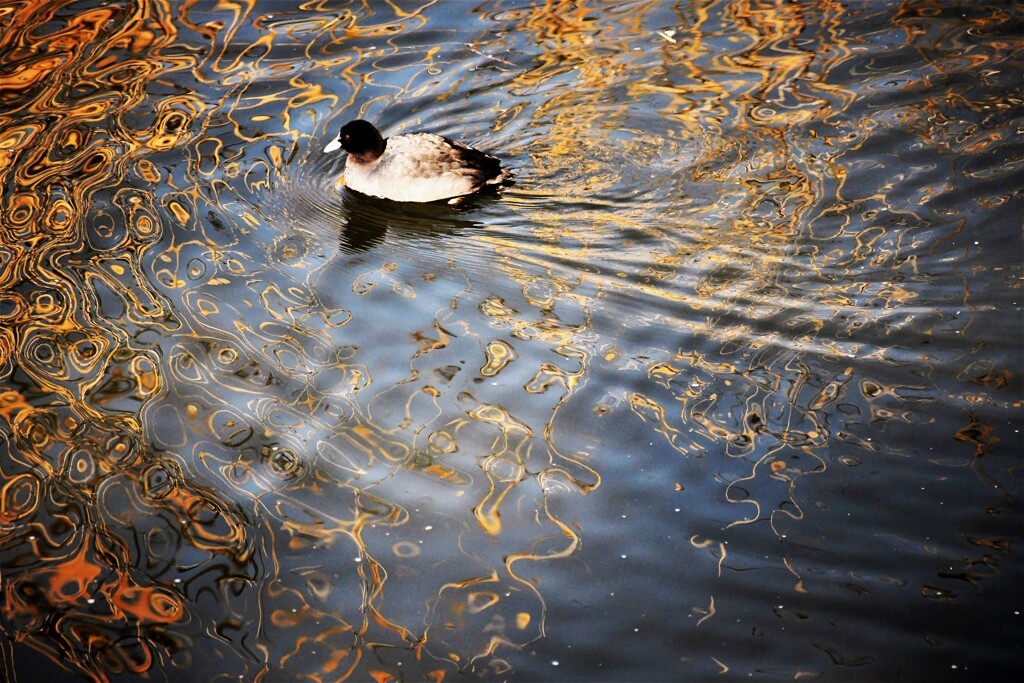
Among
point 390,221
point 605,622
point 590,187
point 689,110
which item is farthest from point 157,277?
point 689,110

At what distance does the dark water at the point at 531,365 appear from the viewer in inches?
134

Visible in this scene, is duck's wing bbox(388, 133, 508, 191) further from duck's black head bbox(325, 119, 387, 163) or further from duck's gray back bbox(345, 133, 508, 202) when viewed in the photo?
duck's black head bbox(325, 119, 387, 163)

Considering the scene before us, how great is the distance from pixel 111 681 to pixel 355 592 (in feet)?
3.02

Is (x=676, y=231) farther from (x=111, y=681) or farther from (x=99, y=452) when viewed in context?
(x=111, y=681)

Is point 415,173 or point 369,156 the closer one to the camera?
point 415,173

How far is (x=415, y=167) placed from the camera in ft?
19.4

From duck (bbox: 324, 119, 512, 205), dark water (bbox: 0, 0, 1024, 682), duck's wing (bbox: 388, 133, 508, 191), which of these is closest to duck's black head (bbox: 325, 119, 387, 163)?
duck (bbox: 324, 119, 512, 205)

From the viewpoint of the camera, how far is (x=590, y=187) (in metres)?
5.88

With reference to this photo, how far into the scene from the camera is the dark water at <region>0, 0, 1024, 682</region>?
3.39 meters

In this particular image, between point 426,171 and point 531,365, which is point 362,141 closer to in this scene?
point 426,171

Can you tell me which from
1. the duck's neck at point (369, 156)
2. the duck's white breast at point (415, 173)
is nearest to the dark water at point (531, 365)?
the duck's white breast at point (415, 173)

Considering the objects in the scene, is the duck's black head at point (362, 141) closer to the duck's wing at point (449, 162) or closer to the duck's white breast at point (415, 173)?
the duck's white breast at point (415, 173)

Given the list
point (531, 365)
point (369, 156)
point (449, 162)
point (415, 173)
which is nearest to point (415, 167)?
point (415, 173)

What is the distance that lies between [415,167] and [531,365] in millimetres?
2024
